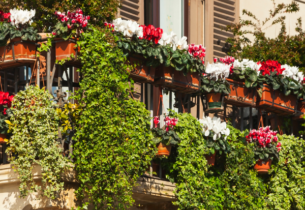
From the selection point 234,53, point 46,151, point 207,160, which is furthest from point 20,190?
point 234,53

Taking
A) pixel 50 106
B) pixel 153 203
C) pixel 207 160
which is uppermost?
pixel 50 106

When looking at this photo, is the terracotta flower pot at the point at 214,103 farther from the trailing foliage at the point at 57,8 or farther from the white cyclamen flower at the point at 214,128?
the trailing foliage at the point at 57,8

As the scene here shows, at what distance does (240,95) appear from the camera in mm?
11711

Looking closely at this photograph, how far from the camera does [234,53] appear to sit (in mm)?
13586

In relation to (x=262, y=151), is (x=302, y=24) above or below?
above

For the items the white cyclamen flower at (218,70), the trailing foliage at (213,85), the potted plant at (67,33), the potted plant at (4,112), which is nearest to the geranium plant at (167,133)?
the trailing foliage at (213,85)

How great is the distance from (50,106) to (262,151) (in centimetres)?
393

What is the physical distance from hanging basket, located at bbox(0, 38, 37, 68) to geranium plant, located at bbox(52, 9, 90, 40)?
0.38 m

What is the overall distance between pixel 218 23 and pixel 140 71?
4.13 m

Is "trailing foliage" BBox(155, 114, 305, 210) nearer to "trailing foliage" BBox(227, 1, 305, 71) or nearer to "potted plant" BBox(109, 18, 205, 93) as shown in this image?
"potted plant" BBox(109, 18, 205, 93)

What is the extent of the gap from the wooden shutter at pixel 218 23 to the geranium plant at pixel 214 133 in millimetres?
3079

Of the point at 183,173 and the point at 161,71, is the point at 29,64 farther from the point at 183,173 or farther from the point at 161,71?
the point at 183,173

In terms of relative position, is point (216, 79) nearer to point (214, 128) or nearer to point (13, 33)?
point (214, 128)

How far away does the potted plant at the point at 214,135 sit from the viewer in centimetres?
1038
